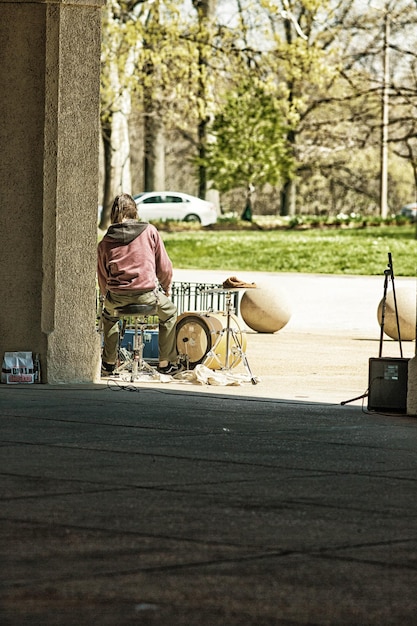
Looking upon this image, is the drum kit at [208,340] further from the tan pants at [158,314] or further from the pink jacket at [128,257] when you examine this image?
the pink jacket at [128,257]

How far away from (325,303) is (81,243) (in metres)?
10.5

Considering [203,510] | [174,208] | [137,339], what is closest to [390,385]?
[137,339]

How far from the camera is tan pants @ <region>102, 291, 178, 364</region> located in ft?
39.0

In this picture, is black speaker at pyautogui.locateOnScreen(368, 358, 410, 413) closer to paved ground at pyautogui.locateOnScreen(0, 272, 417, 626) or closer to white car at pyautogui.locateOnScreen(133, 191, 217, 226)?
paved ground at pyautogui.locateOnScreen(0, 272, 417, 626)

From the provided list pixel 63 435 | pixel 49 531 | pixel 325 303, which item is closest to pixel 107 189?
pixel 325 303

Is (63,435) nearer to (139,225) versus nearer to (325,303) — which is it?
Answer: (139,225)

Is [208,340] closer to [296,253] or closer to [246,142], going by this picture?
[296,253]

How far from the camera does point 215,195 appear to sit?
5622 cm

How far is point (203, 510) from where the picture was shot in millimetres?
6066

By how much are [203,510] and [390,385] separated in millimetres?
4091

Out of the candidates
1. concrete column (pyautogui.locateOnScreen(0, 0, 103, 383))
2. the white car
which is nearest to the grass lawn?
the white car

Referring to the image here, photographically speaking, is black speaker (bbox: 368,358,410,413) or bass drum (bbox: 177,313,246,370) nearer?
black speaker (bbox: 368,358,410,413)

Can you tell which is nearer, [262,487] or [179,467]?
[262,487]

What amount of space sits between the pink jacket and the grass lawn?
16.2 meters
